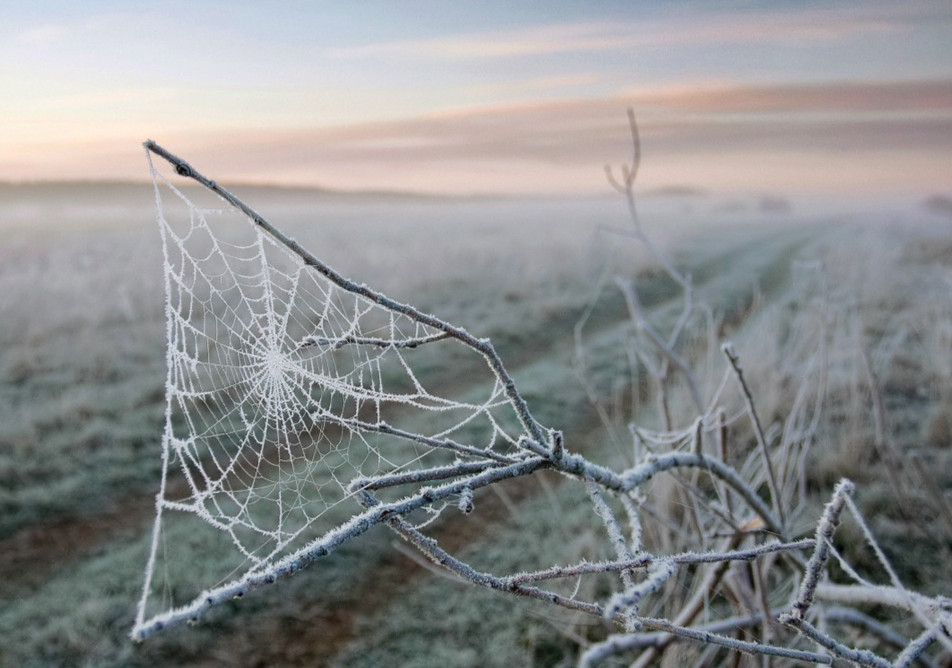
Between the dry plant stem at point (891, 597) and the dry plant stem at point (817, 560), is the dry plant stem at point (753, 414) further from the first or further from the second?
the dry plant stem at point (817, 560)

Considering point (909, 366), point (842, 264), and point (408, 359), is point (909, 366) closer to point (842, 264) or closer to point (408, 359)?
point (408, 359)

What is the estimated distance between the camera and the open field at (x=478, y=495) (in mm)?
3434

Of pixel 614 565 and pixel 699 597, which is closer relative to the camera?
pixel 614 565

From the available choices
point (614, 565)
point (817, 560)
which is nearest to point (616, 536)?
point (614, 565)

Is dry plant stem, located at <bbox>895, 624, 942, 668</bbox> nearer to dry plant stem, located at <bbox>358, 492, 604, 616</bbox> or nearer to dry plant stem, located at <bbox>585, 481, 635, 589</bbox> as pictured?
dry plant stem, located at <bbox>585, 481, 635, 589</bbox>

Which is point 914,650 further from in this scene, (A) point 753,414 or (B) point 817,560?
(A) point 753,414

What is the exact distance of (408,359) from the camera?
24.2ft

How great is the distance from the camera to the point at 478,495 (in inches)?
195

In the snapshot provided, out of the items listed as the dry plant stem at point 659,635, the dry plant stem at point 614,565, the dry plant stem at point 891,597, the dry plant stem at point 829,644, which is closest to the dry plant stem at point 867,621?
the dry plant stem at point 891,597

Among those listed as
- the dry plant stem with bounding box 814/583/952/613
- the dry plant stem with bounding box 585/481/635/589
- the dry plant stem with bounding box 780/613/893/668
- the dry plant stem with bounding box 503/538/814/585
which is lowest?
the dry plant stem with bounding box 814/583/952/613

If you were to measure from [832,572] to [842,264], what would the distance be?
988 cm

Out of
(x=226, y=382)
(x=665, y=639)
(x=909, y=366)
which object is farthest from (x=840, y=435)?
(x=226, y=382)

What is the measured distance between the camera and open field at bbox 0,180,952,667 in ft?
11.3

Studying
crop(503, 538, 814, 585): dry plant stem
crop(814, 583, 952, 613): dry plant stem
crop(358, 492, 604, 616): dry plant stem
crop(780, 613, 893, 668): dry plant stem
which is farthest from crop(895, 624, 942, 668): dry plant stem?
crop(358, 492, 604, 616): dry plant stem
